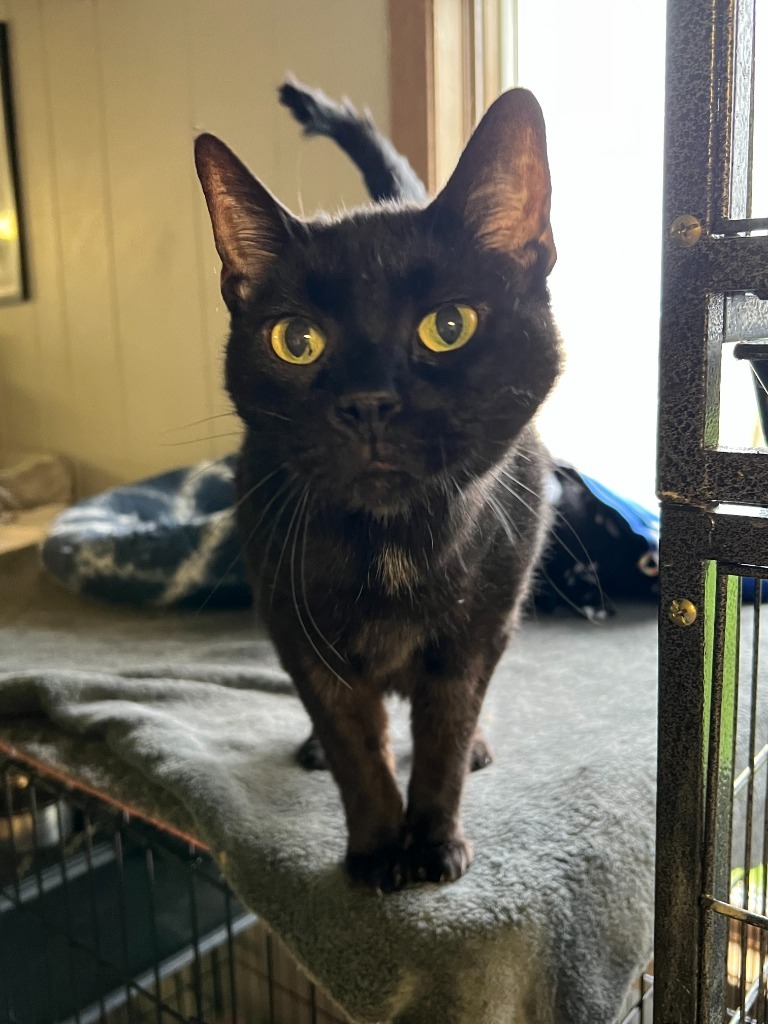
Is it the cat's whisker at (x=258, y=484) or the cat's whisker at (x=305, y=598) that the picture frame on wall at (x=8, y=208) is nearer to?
the cat's whisker at (x=258, y=484)

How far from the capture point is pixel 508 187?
61cm

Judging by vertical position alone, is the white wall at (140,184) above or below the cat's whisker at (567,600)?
above

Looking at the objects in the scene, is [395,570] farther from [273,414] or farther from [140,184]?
[140,184]

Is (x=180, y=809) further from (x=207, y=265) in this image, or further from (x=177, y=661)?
(x=207, y=265)

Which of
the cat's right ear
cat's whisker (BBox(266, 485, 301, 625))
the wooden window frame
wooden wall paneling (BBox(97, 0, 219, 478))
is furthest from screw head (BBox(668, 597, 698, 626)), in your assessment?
wooden wall paneling (BBox(97, 0, 219, 478))

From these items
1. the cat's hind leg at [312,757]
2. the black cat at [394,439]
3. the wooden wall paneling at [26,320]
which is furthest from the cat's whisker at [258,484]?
the wooden wall paneling at [26,320]

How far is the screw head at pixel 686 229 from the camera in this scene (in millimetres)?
440

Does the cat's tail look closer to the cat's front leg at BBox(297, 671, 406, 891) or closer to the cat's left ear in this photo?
the cat's left ear

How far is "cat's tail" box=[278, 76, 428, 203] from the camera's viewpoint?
0.87 m

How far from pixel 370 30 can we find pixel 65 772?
1.23 meters

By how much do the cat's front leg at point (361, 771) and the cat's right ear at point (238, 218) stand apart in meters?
0.32

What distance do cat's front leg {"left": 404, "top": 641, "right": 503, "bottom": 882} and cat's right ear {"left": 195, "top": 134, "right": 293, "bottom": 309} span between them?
1.10ft

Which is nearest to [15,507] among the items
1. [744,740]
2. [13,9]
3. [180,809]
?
[13,9]

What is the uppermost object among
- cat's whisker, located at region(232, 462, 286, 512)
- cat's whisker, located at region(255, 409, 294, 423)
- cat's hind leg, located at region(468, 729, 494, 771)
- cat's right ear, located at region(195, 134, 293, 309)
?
cat's right ear, located at region(195, 134, 293, 309)
